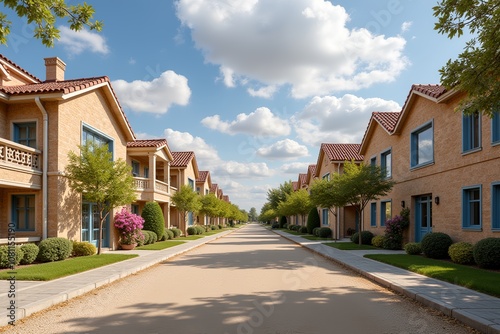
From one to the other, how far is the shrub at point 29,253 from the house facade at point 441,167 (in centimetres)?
1548

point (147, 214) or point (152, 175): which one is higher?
point (152, 175)

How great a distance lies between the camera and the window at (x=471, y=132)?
14.7 metres

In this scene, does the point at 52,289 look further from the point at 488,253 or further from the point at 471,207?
the point at 471,207

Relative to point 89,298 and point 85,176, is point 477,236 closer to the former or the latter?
point 89,298

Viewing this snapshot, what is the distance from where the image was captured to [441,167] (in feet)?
56.3

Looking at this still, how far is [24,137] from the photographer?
15930 millimetres

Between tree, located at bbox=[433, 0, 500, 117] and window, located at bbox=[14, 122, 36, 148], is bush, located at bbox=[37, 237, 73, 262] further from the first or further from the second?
tree, located at bbox=[433, 0, 500, 117]

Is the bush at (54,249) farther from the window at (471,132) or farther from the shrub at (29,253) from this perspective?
the window at (471,132)

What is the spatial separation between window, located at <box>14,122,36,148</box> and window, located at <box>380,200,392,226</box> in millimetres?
18905

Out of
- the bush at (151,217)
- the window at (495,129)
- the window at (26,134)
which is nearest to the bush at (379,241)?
the window at (495,129)

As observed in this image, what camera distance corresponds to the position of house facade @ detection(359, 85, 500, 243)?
45.3ft

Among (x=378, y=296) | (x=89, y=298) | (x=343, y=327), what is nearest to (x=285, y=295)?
(x=378, y=296)

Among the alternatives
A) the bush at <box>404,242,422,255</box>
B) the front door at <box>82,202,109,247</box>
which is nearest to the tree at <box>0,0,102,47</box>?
the front door at <box>82,202,109,247</box>

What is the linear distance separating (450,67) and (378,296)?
4.94 metres
